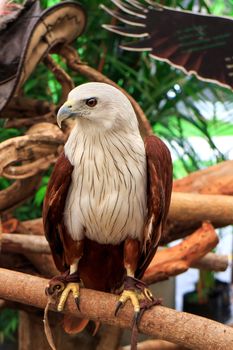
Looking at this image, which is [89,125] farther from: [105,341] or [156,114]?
[156,114]

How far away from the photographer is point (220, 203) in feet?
5.01

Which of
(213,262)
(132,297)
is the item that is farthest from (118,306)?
(213,262)

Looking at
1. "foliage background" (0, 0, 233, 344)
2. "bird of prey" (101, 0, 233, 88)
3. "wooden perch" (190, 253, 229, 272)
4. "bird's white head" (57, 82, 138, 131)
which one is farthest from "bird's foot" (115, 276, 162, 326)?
"foliage background" (0, 0, 233, 344)

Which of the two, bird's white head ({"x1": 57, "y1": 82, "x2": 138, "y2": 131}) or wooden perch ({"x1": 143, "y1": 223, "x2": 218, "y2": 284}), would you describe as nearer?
bird's white head ({"x1": 57, "y1": 82, "x2": 138, "y2": 131})

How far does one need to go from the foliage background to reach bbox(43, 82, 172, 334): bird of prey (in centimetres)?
115

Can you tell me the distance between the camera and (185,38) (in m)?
1.83

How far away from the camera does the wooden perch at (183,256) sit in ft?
4.92

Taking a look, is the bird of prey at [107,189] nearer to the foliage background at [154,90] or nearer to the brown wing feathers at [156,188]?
the brown wing feathers at [156,188]

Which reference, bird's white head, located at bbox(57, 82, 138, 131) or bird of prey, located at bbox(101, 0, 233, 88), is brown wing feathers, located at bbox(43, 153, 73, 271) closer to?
bird's white head, located at bbox(57, 82, 138, 131)

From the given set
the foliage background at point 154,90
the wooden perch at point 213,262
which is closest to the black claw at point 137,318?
the wooden perch at point 213,262

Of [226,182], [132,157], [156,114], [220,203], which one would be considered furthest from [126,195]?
[156,114]

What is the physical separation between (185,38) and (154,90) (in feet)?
1.60

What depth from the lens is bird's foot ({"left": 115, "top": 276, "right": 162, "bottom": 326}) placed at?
1.04 meters

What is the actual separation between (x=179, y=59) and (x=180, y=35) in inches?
3.2
